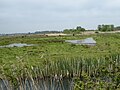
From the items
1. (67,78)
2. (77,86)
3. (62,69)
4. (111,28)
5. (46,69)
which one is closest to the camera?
(77,86)

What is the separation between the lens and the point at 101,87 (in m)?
5.04

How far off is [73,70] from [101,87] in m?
9.18

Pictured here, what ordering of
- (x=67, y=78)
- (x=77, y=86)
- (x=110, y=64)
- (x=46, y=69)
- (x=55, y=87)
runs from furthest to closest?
(x=67, y=78) < (x=46, y=69) < (x=55, y=87) < (x=110, y=64) < (x=77, y=86)

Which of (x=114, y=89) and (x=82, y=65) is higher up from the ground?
(x=114, y=89)

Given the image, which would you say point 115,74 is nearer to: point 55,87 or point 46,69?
point 55,87

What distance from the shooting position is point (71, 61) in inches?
537

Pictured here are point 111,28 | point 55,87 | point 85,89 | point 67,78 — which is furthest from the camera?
point 111,28

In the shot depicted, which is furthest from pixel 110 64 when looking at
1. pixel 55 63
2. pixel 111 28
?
pixel 111 28

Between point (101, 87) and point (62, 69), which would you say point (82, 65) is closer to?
point (62, 69)

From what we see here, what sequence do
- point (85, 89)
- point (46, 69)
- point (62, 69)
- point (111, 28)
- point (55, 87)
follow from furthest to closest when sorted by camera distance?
point (111, 28), point (62, 69), point (46, 69), point (55, 87), point (85, 89)

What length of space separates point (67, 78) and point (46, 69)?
2650 millimetres

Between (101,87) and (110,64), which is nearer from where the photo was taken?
(101,87)

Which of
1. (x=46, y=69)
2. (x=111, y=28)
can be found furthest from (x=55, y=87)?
(x=111, y=28)

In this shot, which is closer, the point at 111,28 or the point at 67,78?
the point at 67,78
